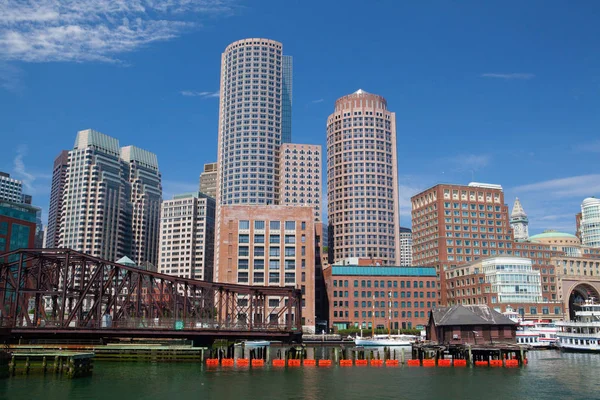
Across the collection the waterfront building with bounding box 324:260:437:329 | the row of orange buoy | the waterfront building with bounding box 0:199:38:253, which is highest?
the waterfront building with bounding box 0:199:38:253

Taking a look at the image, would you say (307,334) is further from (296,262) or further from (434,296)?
(434,296)

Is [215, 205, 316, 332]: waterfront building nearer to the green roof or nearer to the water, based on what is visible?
the green roof

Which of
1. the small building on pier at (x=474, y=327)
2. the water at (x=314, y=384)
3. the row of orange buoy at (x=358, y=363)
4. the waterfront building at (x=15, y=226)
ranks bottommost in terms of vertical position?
the water at (x=314, y=384)

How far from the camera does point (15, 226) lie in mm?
169500

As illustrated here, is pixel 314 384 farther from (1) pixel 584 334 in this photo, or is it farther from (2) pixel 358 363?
(1) pixel 584 334

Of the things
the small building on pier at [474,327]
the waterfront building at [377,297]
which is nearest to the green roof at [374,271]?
the waterfront building at [377,297]

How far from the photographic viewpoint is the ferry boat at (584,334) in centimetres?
12256

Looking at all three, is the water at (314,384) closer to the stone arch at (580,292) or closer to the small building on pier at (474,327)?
the small building on pier at (474,327)

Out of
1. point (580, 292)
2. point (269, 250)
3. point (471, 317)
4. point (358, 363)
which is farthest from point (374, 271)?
point (358, 363)

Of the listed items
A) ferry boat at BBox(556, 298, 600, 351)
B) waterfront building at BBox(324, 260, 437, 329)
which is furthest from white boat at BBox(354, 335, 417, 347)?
waterfront building at BBox(324, 260, 437, 329)

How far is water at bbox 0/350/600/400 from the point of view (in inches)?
2473

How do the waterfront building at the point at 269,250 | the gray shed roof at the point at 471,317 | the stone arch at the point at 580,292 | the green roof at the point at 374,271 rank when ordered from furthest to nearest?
the stone arch at the point at 580,292 → the green roof at the point at 374,271 → the waterfront building at the point at 269,250 → the gray shed roof at the point at 471,317

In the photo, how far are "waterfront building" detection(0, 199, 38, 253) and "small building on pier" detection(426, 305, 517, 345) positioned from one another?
389 feet

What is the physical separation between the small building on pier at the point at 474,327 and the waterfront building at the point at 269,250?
2486 inches
